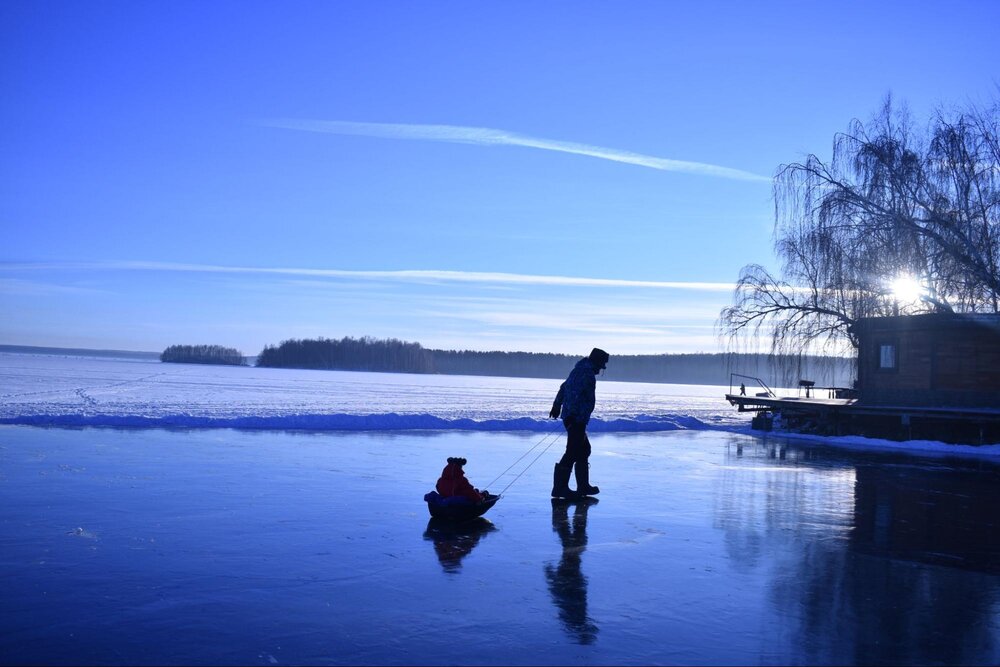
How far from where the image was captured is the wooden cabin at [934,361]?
2512 cm

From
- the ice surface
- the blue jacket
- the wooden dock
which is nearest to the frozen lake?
the ice surface

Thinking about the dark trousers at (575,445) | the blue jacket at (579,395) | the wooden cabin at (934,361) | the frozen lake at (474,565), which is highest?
the wooden cabin at (934,361)

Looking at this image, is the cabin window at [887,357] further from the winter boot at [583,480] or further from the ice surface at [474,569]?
the winter boot at [583,480]

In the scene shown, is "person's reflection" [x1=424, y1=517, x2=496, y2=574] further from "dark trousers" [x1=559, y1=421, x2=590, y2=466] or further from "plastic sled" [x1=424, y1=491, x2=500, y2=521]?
"dark trousers" [x1=559, y1=421, x2=590, y2=466]

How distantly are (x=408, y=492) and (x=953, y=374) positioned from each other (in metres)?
21.1

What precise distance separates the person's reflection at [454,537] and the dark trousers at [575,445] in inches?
77.7

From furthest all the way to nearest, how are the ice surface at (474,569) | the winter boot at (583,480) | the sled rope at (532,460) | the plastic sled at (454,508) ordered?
the sled rope at (532,460) → the winter boot at (583,480) → the plastic sled at (454,508) → the ice surface at (474,569)

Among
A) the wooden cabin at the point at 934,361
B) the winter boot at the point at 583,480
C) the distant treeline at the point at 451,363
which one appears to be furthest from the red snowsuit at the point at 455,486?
the distant treeline at the point at 451,363

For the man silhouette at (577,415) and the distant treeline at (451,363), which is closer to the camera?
the man silhouette at (577,415)

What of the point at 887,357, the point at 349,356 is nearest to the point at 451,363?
the point at 349,356

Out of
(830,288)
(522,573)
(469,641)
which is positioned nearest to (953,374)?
(830,288)

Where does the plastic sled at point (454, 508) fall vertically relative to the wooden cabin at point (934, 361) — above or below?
below

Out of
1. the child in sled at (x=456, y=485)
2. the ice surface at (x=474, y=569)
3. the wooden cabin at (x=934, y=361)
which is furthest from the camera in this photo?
the wooden cabin at (x=934, y=361)

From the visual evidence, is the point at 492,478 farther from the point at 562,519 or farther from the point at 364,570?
the point at 364,570
